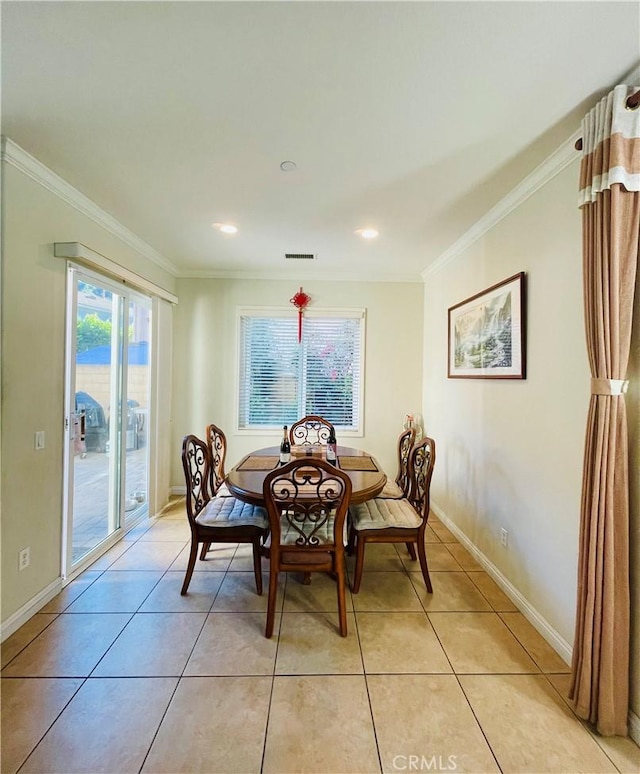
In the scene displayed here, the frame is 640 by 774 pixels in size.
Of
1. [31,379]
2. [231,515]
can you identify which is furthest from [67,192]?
[231,515]

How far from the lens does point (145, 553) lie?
112 inches

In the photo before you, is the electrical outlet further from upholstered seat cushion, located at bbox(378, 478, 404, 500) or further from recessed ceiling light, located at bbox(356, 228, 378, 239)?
recessed ceiling light, located at bbox(356, 228, 378, 239)

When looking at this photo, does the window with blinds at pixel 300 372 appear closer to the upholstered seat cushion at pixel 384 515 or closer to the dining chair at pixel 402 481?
the dining chair at pixel 402 481

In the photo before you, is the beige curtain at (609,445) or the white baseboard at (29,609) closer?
the beige curtain at (609,445)

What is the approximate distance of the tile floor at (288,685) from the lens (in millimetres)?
1321

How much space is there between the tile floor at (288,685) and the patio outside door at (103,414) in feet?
1.93

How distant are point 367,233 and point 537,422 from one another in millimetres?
2024

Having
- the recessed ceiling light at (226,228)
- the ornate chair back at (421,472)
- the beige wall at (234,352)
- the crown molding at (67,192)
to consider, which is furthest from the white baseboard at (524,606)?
the crown molding at (67,192)

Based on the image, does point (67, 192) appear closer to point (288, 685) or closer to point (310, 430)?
point (310, 430)

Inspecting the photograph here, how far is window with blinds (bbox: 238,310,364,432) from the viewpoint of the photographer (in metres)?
4.22

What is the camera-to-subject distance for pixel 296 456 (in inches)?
112

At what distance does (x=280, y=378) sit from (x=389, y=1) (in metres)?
3.41

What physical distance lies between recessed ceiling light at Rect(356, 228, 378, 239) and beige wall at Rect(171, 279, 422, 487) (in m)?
1.16

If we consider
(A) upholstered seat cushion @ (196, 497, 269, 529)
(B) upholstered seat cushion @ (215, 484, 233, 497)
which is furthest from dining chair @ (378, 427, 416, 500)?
(B) upholstered seat cushion @ (215, 484, 233, 497)
